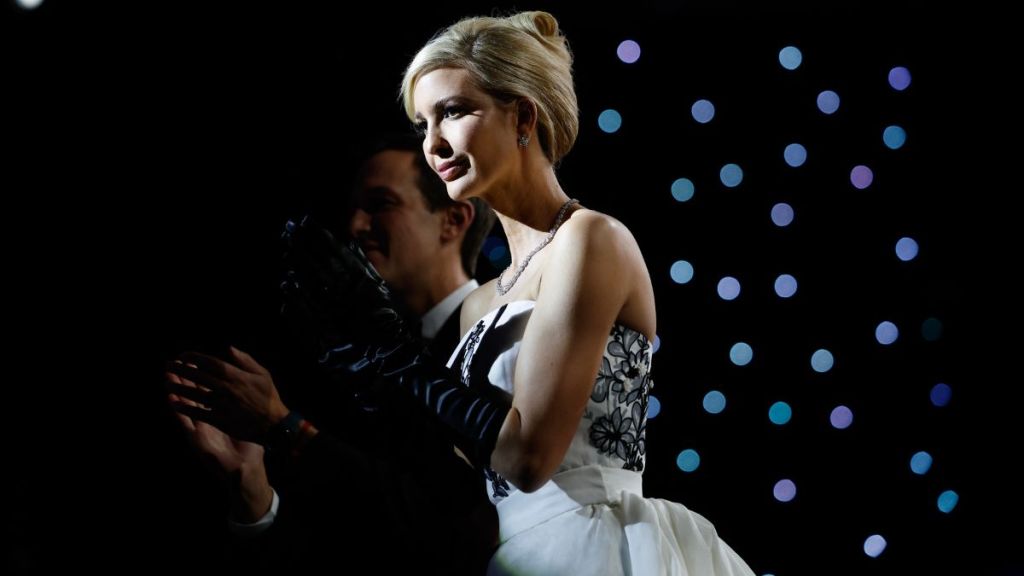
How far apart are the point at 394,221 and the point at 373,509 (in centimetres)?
64

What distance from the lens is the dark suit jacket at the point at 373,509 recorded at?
1494 mm

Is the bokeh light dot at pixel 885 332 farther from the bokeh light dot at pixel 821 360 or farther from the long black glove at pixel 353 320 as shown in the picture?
the long black glove at pixel 353 320

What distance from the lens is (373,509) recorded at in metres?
1.58

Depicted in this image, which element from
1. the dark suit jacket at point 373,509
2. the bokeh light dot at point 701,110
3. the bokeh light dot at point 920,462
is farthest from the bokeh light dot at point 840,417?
the dark suit jacket at point 373,509

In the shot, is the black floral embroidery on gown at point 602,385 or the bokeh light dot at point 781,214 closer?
the black floral embroidery on gown at point 602,385

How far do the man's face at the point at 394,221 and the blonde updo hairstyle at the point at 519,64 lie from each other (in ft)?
1.73

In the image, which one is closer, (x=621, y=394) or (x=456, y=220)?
(x=621, y=394)

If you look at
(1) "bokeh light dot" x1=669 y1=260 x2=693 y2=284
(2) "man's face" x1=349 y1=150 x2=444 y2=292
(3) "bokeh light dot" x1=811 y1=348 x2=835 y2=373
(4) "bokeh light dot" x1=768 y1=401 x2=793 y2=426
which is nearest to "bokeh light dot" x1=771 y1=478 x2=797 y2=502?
(4) "bokeh light dot" x1=768 y1=401 x2=793 y2=426

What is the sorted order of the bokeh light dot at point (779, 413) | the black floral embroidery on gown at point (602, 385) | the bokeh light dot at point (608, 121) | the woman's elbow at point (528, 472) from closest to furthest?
1. the woman's elbow at point (528, 472)
2. the black floral embroidery on gown at point (602, 385)
3. the bokeh light dot at point (608, 121)
4. the bokeh light dot at point (779, 413)

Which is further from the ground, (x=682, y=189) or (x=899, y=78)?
(x=899, y=78)

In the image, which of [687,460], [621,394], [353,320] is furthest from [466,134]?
[687,460]

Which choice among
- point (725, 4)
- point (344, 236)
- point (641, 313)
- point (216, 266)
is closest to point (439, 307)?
point (344, 236)

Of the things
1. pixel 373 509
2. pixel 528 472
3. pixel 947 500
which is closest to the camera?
pixel 528 472

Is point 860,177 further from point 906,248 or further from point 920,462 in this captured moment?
point 920,462
